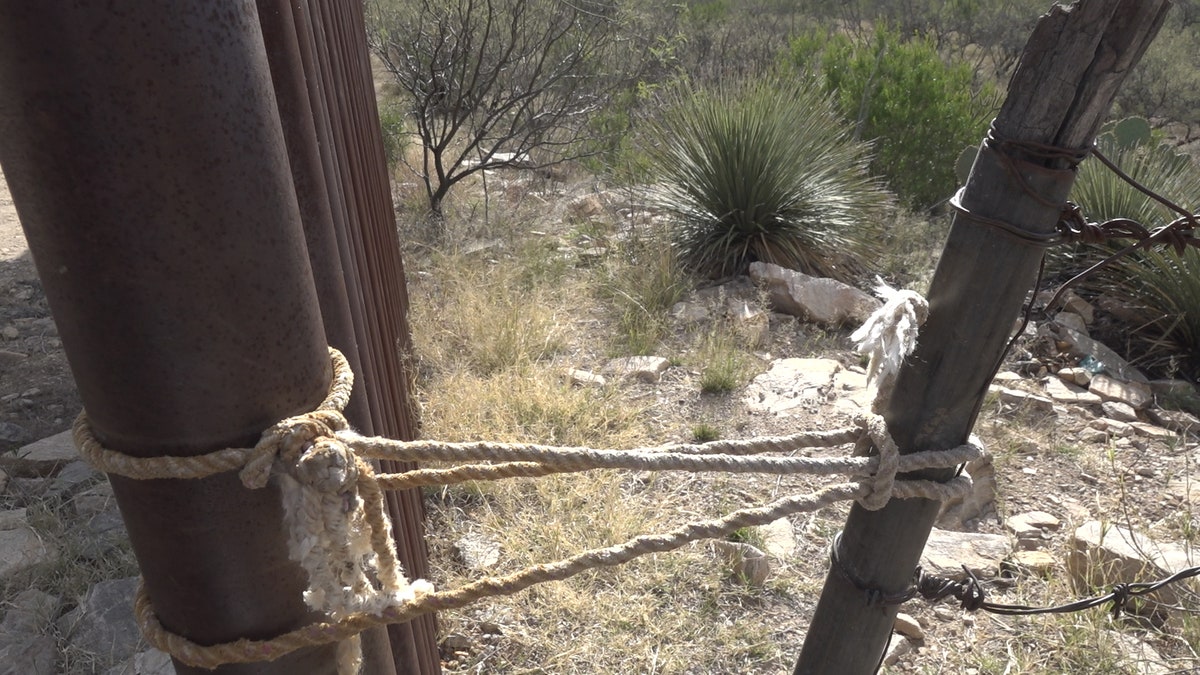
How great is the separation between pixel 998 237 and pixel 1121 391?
404cm

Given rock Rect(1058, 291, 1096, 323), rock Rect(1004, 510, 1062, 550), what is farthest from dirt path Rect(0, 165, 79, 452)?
rock Rect(1058, 291, 1096, 323)

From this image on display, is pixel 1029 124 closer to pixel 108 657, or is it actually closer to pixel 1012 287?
pixel 1012 287

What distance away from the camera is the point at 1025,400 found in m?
4.34

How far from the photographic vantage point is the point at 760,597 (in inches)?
116

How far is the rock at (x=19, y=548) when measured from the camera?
9.55 ft

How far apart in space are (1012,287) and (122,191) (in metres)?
1.18

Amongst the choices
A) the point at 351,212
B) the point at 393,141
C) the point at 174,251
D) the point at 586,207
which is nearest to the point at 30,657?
the point at 351,212

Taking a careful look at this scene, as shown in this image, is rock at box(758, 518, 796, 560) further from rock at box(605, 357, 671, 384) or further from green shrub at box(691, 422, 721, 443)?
rock at box(605, 357, 671, 384)

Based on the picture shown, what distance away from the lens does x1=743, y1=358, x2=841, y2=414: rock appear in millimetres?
4227

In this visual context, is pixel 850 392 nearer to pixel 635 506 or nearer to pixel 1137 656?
pixel 635 506

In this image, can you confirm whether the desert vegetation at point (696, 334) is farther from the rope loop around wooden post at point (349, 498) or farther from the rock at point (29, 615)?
the rope loop around wooden post at point (349, 498)

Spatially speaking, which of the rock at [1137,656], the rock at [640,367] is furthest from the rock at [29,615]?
the rock at [1137,656]

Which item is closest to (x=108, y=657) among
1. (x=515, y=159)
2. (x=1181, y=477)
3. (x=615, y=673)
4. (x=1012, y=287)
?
Answer: (x=615, y=673)

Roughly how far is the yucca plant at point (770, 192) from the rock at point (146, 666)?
416 centimetres
